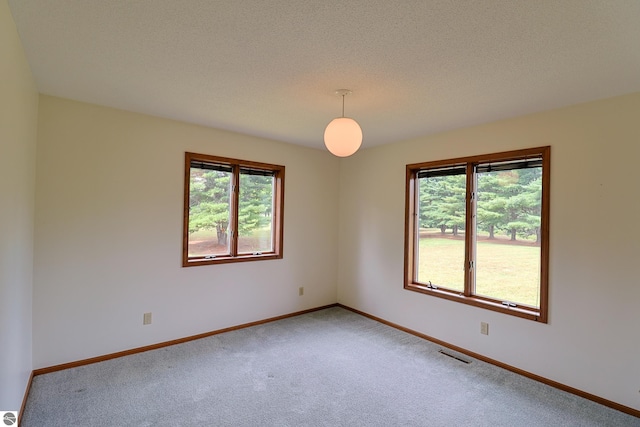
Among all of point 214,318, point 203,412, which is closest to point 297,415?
point 203,412

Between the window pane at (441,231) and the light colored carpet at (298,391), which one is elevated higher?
the window pane at (441,231)

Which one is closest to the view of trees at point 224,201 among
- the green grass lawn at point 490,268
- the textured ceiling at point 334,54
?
the textured ceiling at point 334,54

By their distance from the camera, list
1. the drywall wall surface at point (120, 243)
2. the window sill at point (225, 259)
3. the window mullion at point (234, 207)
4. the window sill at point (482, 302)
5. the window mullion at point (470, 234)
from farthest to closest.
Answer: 1. the window mullion at point (234, 207)
2. the window sill at point (225, 259)
3. the window mullion at point (470, 234)
4. the window sill at point (482, 302)
5. the drywall wall surface at point (120, 243)

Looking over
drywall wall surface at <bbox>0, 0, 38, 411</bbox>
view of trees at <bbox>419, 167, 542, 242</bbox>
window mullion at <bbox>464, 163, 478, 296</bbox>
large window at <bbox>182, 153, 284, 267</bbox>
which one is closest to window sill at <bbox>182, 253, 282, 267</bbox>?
large window at <bbox>182, 153, 284, 267</bbox>

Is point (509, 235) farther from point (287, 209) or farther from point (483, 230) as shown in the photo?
point (287, 209)

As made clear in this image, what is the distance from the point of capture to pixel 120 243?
10.1 feet

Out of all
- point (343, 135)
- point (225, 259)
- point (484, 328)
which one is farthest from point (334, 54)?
point (484, 328)

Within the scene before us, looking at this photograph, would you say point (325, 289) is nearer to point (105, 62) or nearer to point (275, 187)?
point (275, 187)

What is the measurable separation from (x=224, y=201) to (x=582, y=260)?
12.0ft

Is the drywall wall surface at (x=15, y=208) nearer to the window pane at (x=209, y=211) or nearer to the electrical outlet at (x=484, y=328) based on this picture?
the window pane at (x=209, y=211)

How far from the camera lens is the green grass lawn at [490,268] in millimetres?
3033

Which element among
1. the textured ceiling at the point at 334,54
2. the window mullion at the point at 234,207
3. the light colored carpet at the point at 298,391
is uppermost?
the textured ceiling at the point at 334,54

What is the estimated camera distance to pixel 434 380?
9.13ft

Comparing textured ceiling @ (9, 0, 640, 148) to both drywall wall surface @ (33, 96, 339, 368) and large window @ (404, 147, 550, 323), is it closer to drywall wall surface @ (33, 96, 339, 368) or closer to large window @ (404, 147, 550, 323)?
drywall wall surface @ (33, 96, 339, 368)
